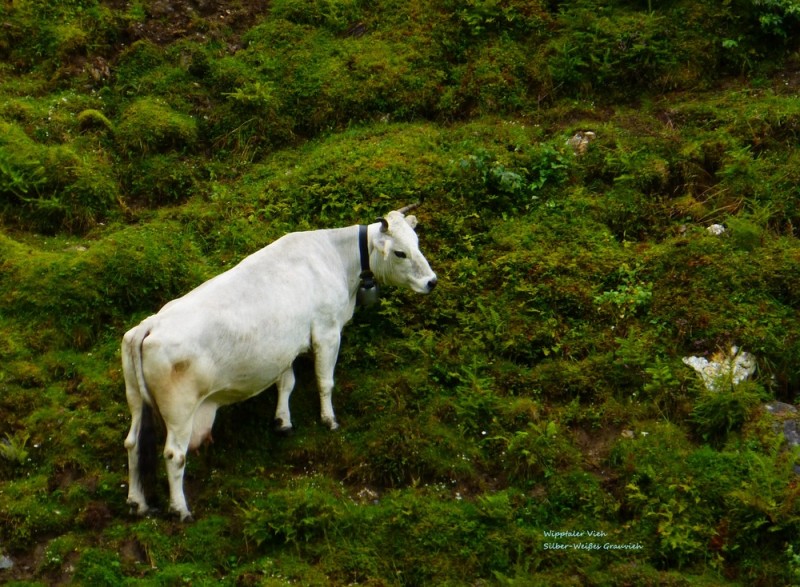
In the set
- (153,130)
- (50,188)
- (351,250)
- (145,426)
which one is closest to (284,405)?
(145,426)

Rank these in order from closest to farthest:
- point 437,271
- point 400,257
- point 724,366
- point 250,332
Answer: point 250,332, point 724,366, point 400,257, point 437,271

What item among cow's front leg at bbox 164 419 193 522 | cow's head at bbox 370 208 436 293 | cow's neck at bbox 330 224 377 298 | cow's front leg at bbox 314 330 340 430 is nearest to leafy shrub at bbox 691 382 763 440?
cow's head at bbox 370 208 436 293

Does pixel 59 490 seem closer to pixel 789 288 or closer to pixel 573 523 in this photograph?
pixel 573 523

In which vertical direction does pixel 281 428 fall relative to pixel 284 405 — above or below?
below

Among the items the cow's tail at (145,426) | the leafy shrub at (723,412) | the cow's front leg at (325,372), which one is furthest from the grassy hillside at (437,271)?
the cow's tail at (145,426)

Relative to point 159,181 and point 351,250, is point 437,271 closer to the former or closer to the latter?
point 351,250

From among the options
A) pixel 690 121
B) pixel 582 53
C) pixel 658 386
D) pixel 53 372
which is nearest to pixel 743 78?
pixel 690 121

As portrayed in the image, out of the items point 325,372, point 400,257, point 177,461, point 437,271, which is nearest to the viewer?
Result: point 177,461

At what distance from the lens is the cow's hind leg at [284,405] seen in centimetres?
1096

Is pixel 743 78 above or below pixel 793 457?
above

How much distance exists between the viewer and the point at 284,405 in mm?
11000

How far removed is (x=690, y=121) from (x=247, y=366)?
8.51 meters

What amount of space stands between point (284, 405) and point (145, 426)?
1.74 metres

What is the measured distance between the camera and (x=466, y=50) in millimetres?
16484
